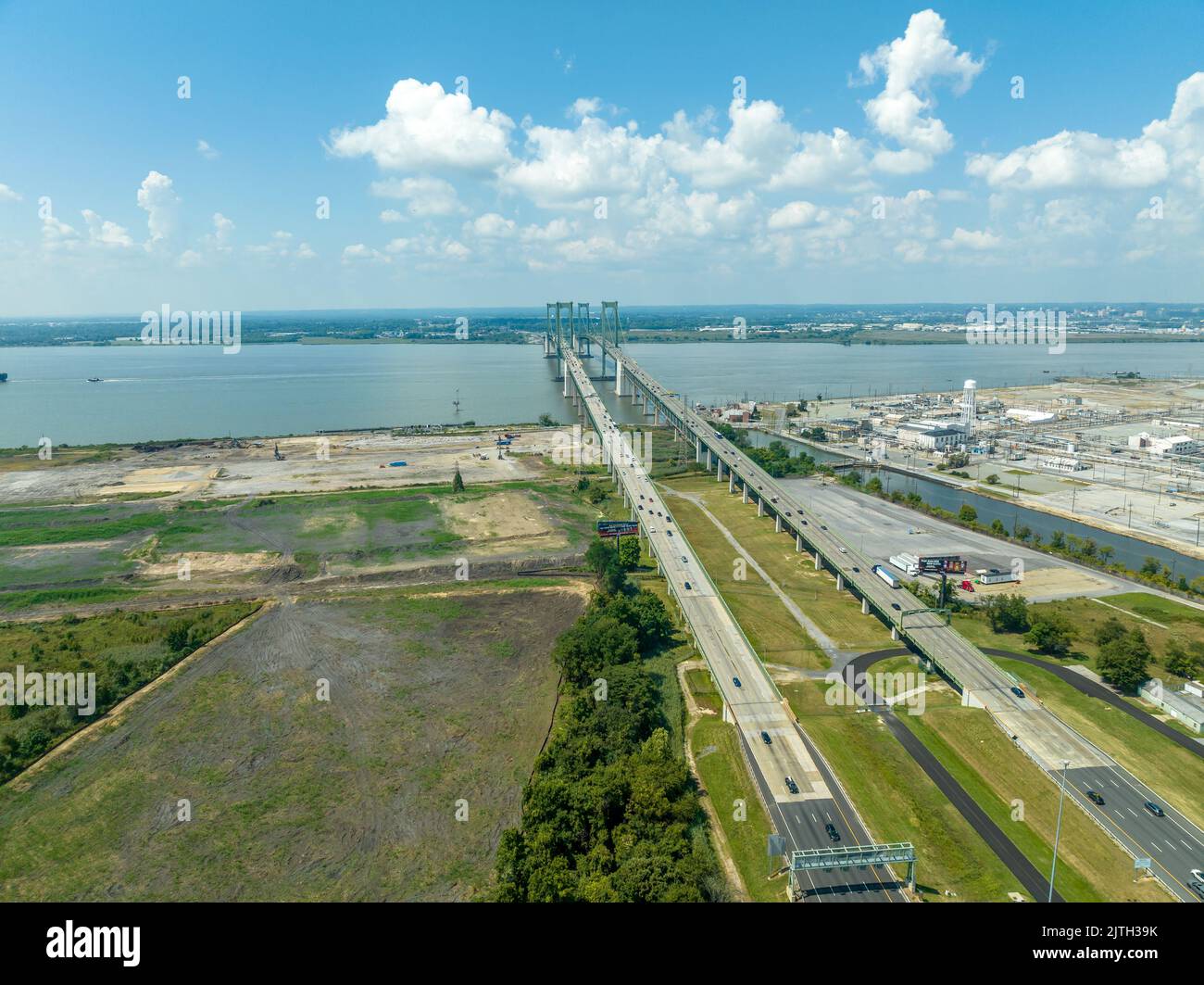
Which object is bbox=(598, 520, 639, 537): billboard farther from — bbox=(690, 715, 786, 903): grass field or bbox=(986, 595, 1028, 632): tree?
bbox=(986, 595, 1028, 632): tree

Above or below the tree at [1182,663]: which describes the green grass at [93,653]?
below

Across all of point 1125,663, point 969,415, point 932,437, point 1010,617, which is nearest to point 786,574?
point 1010,617

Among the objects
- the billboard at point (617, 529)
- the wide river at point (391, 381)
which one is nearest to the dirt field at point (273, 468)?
the wide river at point (391, 381)

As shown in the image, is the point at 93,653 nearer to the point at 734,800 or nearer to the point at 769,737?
the point at 734,800

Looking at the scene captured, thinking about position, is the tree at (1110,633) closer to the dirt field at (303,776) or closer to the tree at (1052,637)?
the tree at (1052,637)

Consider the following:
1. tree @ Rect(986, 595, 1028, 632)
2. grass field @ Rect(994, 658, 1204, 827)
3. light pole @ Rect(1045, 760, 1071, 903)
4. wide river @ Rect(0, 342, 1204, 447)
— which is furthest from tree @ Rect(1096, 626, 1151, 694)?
wide river @ Rect(0, 342, 1204, 447)
